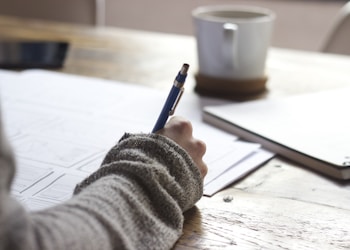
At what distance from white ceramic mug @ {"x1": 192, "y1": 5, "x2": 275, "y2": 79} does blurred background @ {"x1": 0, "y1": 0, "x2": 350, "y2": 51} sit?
0.81 metres

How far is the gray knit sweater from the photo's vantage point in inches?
14.7

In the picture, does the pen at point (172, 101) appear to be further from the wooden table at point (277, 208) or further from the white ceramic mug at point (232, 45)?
the white ceramic mug at point (232, 45)

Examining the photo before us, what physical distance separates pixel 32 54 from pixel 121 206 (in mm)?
739

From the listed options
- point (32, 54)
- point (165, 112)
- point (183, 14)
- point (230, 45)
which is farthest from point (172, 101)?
point (183, 14)

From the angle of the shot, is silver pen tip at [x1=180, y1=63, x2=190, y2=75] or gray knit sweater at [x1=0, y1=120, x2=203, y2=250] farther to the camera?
silver pen tip at [x1=180, y1=63, x2=190, y2=75]

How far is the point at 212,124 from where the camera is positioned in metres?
0.80

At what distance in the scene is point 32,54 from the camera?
1.13 m

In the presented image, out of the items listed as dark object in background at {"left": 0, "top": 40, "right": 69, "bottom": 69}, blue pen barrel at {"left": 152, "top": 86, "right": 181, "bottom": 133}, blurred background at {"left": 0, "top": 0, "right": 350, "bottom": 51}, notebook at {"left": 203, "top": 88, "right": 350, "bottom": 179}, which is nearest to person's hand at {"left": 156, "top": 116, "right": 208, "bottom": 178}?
blue pen barrel at {"left": 152, "top": 86, "right": 181, "bottom": 133}

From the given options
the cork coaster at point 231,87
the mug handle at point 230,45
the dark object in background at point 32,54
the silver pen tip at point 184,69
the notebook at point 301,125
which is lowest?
the dark object in background at point 32,54

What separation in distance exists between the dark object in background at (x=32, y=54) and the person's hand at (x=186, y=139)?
1.78 ft

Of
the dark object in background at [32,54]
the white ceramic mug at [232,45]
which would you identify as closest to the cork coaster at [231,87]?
the white ceramic mug at [232,45]

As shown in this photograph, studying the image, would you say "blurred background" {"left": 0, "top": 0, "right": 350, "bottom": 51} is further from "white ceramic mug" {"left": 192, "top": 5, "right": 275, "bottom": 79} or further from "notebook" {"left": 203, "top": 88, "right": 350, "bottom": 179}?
"notebook" {"left": 203, "top": 88, "right": 350, "bottom": 179}

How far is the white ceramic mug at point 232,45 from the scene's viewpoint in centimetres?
90

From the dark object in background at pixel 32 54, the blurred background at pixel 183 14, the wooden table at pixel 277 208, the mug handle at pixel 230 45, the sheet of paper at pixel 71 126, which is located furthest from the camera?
the blurred background at pixel 183 14
